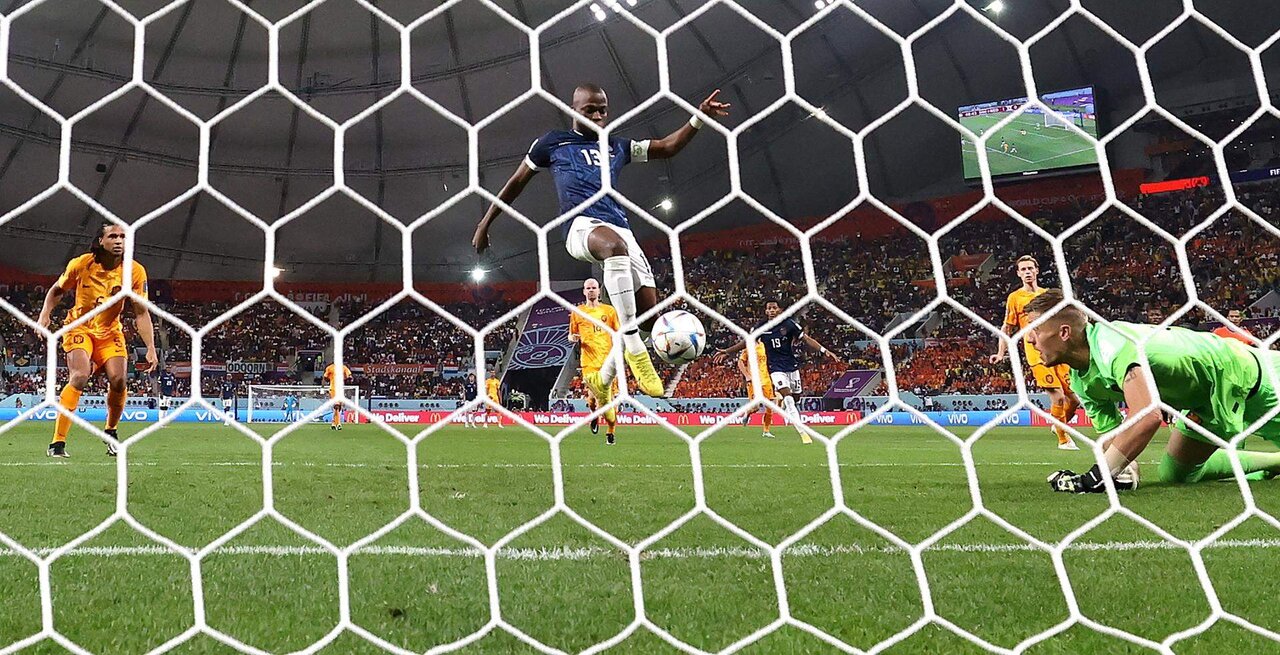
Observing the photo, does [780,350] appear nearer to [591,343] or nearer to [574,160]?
[591,343]

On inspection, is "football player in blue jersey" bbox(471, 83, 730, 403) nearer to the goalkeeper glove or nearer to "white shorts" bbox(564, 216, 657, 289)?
"white shorts" bbox(564, 216, 657, 289)

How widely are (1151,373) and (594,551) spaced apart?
1.65 m

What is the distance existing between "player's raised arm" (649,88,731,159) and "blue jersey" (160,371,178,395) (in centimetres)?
1464

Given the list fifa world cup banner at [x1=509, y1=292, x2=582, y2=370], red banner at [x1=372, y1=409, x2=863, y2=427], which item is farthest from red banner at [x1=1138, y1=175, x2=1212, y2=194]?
fifa world cup banner at [x1=509, y1=292, x2=582, y2=370]

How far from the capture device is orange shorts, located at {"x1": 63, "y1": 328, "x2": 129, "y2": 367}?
12.7ft

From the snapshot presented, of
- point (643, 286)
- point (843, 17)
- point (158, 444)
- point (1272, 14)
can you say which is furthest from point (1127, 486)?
point (1272, 14)

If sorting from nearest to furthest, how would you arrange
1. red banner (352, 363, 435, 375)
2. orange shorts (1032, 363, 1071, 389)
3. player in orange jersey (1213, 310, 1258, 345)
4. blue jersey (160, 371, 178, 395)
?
player in orange jersey (1213, 310, 1258, 345), orange shorts (1032, 363, 1071, 389), blue jersey (160, 371, 178, 395), red banner (352, 363, 435, 375)

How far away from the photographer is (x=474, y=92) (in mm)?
14641

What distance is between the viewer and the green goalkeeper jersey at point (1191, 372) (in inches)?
91.8

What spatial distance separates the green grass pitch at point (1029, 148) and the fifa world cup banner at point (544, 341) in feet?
27.5

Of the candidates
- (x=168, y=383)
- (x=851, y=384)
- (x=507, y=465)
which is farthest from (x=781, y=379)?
(x=168, y=383)

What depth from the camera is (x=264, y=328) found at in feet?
57.7

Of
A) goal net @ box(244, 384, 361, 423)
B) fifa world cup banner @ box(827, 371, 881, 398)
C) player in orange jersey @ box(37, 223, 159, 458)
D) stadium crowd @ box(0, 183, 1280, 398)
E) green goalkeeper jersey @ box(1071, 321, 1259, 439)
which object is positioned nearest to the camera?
green goalkeeper jersey @ box(1071, 321, 1259, 439)

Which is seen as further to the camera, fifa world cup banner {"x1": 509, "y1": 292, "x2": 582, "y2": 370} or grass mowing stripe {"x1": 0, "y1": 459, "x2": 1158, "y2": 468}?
fifa world cup banner {"x1": 509, "y1": 292, "x2": 582, "y2": 370}
